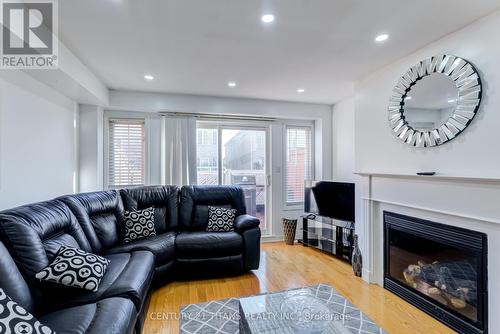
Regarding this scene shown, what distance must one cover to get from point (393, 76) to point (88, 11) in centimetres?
289

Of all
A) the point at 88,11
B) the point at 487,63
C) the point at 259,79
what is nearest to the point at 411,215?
the point at 487,63

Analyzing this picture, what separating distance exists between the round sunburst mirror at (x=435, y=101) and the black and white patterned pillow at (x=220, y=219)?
2.25 metres

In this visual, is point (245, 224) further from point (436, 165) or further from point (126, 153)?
point (126, 153)

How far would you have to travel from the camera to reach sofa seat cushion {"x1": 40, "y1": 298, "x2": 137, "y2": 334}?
53.1 inches

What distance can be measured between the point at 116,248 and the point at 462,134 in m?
3.43

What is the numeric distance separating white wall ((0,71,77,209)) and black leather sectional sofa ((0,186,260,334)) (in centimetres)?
38

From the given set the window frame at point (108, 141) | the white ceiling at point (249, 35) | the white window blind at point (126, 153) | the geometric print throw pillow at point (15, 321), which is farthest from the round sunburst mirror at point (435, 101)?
the white window blind at point (126, 153)

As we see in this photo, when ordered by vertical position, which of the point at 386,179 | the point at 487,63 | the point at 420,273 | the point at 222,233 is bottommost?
the point at 420,273

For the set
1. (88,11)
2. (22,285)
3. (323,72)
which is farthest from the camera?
(323,72)

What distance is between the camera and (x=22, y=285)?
1508 millimetres

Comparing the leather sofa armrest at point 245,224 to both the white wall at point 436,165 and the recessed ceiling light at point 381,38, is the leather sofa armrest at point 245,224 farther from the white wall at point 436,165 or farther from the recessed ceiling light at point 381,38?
the recessed ceiling light at point 381,38

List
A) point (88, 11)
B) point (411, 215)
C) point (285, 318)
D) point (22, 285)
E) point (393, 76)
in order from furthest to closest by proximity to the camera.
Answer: point (393, 76) → point (411, 215) → point (88, 11) → point (285, 318) → point (22, 285)

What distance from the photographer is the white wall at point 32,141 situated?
7.11ft

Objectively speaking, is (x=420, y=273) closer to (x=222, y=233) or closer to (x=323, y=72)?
(x=222, y=233)
